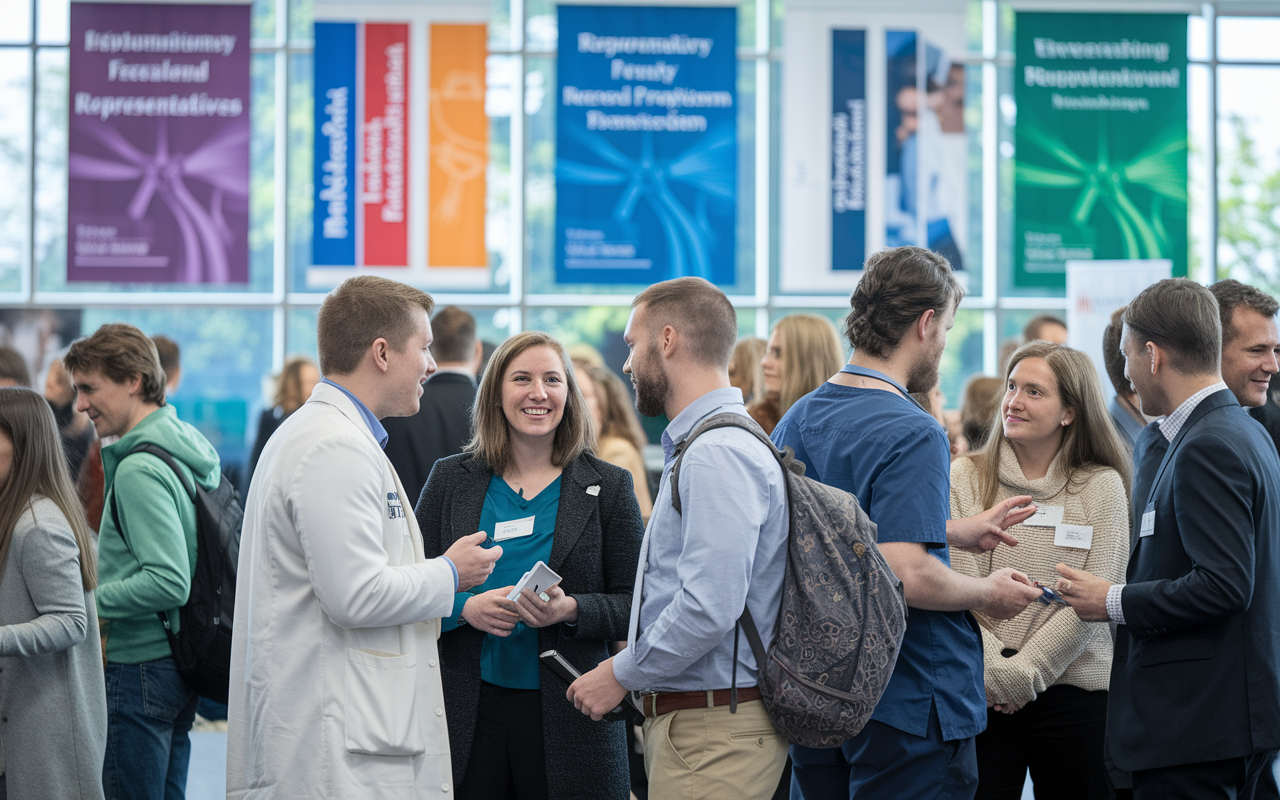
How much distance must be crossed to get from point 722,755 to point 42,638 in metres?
1.73

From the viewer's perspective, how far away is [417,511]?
9.57 feet

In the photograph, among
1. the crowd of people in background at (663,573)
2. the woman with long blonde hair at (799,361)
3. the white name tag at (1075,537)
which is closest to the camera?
the crowd of people in background at (663,573)

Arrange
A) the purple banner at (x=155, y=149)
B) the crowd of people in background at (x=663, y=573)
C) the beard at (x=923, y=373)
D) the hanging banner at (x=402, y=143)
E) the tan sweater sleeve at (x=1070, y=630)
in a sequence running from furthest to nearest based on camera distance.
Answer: the hanging banner at (x=402, y=143), the purple banner at (x=155, y=149), the tan sweater sleeve at (x=1070, y=630), the beard at (x=923, y=373), the crowd of people in background at (x=663, y=573)

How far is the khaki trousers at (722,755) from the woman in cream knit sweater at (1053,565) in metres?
1.00

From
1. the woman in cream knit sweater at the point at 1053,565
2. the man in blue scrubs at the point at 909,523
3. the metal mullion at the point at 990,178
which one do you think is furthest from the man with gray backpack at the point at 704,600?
the metal mullion at the point at 990,178

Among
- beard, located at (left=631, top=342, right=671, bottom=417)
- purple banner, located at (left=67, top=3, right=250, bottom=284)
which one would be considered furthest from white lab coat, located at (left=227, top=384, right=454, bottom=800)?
purple banner, located at (left=67, top=3, right=250, bottom=284)

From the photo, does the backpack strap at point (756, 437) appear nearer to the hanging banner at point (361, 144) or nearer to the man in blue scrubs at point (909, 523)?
the man in blue scrubs at point (909, 523)

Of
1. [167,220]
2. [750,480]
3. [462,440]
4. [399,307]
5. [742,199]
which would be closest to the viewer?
[750,480]

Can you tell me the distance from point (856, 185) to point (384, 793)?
638 centimetres

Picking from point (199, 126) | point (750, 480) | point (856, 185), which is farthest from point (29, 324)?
point (750, 480)

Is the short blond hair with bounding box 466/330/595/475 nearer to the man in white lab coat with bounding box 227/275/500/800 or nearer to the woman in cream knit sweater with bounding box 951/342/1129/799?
the man in white lab coat with bounding box 227/275/500/800

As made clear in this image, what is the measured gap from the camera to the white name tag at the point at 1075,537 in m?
2.93

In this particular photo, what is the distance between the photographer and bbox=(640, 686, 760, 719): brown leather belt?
2.09 meters

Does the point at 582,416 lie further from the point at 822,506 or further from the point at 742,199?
the point at 742,199
